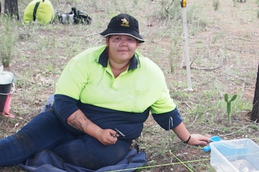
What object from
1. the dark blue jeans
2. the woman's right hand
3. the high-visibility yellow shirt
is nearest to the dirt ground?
the dark blue jeans

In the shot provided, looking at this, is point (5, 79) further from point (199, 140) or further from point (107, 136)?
point (199, 140)

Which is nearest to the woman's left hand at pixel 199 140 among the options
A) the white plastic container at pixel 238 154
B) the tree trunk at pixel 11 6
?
the white plastic container at pixel 238 154

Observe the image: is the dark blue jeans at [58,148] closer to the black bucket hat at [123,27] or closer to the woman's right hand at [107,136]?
the woman's right hand at [107,136]

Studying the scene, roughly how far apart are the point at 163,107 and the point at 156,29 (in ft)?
12.6

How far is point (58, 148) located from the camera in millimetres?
2348

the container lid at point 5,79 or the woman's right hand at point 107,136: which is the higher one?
the container lid at point 5,79

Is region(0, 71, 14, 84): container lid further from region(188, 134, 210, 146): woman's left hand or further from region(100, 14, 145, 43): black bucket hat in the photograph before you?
region(188, 134, 210, 146): woman's left hand

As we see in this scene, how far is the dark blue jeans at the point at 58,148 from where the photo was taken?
2.25 meters

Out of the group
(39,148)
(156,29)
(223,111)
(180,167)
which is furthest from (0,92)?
(156,29)

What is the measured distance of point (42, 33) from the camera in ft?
18.1

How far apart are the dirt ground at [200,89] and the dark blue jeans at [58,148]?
15cm

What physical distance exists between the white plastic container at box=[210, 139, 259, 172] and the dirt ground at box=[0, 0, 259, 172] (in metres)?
0.11

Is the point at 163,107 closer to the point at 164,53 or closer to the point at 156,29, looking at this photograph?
the point at 164,53

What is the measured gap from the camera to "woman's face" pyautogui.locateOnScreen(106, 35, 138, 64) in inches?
88.8
